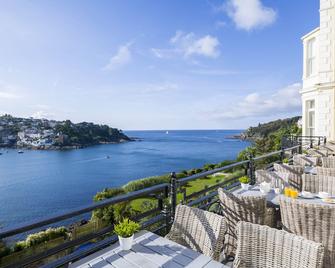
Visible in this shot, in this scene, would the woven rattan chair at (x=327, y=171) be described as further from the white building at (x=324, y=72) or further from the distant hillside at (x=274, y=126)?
the distant hillside at (x=274, y=126)

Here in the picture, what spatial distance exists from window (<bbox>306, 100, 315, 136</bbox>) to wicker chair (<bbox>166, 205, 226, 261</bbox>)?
40.9 feet

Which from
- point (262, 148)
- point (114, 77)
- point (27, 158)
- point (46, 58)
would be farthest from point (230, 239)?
point (27, 158)

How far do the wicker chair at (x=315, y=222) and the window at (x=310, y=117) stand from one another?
11.9 meters

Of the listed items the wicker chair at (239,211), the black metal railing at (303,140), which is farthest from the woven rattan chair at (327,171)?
the black metal railing at (303,140)

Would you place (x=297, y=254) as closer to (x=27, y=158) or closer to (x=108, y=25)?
(x=108, y=25)

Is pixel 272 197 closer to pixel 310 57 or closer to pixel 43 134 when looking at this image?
pixel 310 57

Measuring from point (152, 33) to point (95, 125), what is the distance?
75.7 metres

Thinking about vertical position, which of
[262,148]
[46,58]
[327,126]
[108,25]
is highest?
[108,25]

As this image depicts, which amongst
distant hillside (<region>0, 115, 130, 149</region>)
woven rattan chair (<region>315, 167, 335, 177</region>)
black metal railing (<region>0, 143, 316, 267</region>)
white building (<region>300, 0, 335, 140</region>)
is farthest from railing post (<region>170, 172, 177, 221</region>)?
distant hillside (<region>0, 115, 130, 149</region>)

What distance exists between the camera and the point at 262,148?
96.1 feet

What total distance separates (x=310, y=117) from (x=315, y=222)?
12.3 meters

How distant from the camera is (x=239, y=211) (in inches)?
93.6

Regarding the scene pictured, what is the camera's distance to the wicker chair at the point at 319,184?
3562mm

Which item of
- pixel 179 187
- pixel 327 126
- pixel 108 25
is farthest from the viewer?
pixel 108 25
